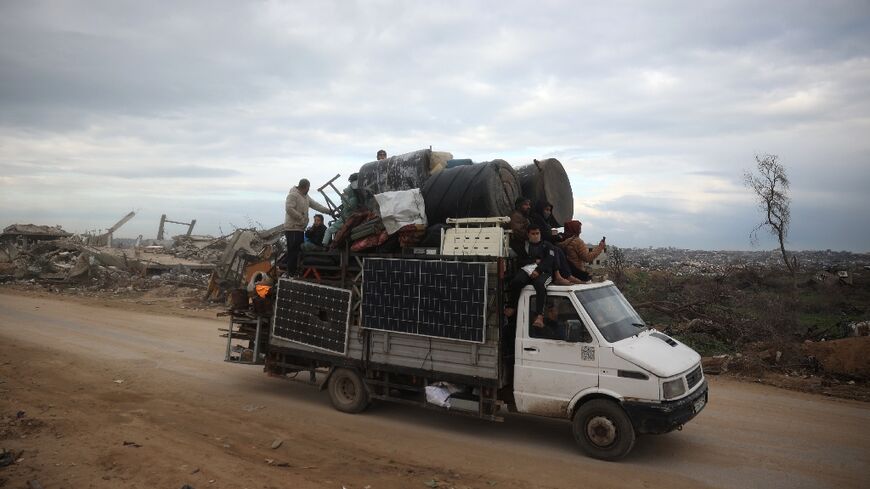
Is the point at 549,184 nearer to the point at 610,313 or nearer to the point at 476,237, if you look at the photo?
the point at 476,237

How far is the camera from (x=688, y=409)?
18.4ft

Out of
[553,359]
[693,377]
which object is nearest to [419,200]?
[553,359]

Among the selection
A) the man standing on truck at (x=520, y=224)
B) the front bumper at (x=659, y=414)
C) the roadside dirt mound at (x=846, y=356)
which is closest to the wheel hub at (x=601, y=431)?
the front bumper at (x=659, y=414)

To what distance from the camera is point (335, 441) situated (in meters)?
6.36

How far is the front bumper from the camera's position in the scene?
540 cm

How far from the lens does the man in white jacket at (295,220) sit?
8.32m

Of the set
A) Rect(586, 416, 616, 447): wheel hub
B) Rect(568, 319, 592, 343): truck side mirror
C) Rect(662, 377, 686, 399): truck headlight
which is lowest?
Rect(586, 416, 616, 447): wheel hub

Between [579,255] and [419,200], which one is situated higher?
[419,200]

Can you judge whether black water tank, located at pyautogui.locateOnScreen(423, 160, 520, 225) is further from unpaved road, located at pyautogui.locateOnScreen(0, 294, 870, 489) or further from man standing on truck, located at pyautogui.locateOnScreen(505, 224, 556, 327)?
Result: unpaved road, located at pyautogui.locateOnScreen(0, 294, 870, 489)

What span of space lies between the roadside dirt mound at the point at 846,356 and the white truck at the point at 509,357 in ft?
16.9

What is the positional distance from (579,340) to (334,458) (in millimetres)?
3045

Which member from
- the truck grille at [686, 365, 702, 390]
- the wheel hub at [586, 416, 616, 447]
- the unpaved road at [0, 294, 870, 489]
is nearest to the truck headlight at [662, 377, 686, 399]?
the truck grille at [686, 365, 702, 390]

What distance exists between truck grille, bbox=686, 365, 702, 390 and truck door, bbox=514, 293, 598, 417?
1.05 metres

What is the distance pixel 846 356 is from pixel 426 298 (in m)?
8.23
